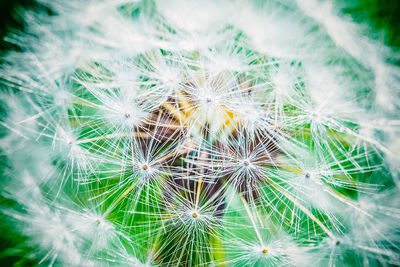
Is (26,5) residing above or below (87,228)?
above

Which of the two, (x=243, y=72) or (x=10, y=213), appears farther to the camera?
(x=10, y=213)

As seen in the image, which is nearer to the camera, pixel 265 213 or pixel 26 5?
pixel 265 213

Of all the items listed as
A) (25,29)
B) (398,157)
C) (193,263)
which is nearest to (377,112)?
(398,157)

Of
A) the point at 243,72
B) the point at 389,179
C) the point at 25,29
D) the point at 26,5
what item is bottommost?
the point at 389,179

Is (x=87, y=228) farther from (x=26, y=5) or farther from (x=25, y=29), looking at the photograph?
(x=26, y=5)

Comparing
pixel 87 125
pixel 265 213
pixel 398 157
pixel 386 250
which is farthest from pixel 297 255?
pixel 87 125

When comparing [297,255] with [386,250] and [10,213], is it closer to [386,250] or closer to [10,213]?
[386,250]
